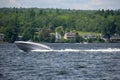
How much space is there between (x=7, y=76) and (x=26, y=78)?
2.62 metres

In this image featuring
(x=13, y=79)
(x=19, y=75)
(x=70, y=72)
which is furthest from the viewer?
(x=70, y=72)

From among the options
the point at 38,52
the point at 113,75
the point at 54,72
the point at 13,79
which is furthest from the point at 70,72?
the point at 38,52

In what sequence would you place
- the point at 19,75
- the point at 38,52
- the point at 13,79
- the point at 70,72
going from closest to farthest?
the point at 13,79
the point at 19,75
the point at 70,72
the point at 38,52

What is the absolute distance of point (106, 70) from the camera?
5216 cm

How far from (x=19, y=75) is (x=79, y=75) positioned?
6.14 m

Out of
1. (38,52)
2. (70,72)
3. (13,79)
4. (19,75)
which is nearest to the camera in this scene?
(13,79)

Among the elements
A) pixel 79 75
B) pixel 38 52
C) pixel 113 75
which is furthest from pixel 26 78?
pixel 38 52

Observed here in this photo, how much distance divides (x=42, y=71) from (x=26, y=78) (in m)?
6.54

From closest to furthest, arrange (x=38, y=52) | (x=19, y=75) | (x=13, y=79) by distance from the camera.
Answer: (x=13, y=79) → (x=19, y=75) → (x=38, y=52)

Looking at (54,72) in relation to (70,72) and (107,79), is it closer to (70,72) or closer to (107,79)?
(70,72)

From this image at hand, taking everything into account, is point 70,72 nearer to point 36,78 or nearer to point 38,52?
point 36,78

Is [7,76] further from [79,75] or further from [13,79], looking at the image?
[79,75]

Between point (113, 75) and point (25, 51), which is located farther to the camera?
point (25, 51)

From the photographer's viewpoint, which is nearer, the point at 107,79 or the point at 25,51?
the point at 107,79
